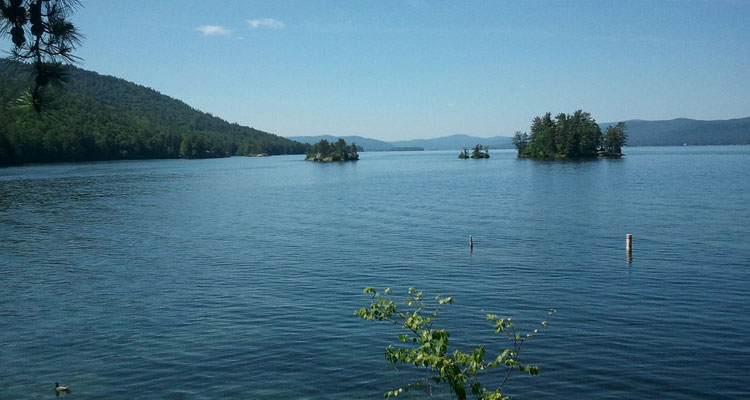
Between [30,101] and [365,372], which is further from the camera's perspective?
[365,372]

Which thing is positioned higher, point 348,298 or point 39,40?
point 39,40

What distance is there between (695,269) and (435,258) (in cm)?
1737

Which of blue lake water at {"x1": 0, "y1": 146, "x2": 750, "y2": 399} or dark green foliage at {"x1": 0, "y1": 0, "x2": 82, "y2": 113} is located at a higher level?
dark green foliage at {"x1": 0, "y1": 0, "x2": 82, "y2": 113}

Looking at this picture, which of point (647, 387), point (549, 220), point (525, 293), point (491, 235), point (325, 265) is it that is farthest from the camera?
point (549, 220)

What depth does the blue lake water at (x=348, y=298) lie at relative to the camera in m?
→ 19.9

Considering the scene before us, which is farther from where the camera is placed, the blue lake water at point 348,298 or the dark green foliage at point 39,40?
the blue lake water at point 348,298

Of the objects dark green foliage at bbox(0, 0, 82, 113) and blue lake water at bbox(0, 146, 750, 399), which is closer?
dark green foliage at bbox(0, 0, 82, 113)

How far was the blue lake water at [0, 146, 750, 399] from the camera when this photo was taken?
65.4 ft

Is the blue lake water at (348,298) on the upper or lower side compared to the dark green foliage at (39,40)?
lower

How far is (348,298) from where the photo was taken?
3006 cm

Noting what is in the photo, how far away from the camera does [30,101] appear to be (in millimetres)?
7941

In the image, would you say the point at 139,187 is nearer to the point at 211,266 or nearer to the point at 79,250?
the point at 79,250

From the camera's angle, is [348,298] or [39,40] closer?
[39,40]

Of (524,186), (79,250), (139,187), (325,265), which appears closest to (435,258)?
(325,265)
